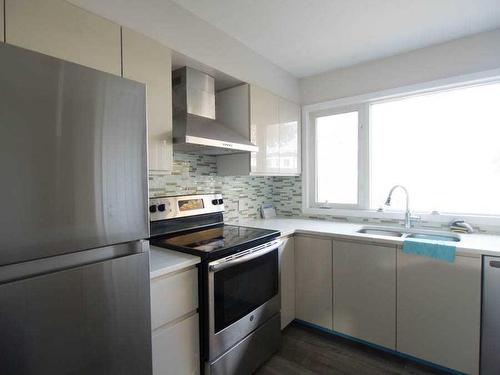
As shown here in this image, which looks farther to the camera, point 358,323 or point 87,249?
point 358,323

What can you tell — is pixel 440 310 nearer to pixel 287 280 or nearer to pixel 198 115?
pixel 287 280

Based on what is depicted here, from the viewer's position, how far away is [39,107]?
729 millimetres

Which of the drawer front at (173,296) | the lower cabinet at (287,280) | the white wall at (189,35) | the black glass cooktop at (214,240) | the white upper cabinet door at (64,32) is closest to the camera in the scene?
the white upper cabinet door at (64,32)

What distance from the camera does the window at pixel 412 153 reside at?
6.85ft

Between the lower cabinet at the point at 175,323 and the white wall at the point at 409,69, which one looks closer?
the lower cabinet at the point at 175,323

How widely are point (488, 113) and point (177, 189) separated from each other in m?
2.48

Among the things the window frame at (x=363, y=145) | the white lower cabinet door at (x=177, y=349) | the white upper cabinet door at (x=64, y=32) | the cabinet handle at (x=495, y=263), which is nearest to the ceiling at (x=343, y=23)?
the window frame at (x=363, y=145)

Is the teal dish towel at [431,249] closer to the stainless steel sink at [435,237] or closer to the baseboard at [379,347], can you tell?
the stainless steel sink at [435,237]

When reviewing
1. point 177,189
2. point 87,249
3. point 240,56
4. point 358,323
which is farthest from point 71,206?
point 358,323

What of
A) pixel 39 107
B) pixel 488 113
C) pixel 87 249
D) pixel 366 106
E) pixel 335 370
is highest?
pixel 366 106

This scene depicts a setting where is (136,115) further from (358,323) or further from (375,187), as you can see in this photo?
(375,187)

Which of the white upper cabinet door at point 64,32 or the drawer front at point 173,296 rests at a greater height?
the white upper cabinet door at point 64,32

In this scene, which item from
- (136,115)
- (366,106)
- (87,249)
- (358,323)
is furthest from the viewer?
(366,106)

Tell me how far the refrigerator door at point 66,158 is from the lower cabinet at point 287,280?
1.41 m
